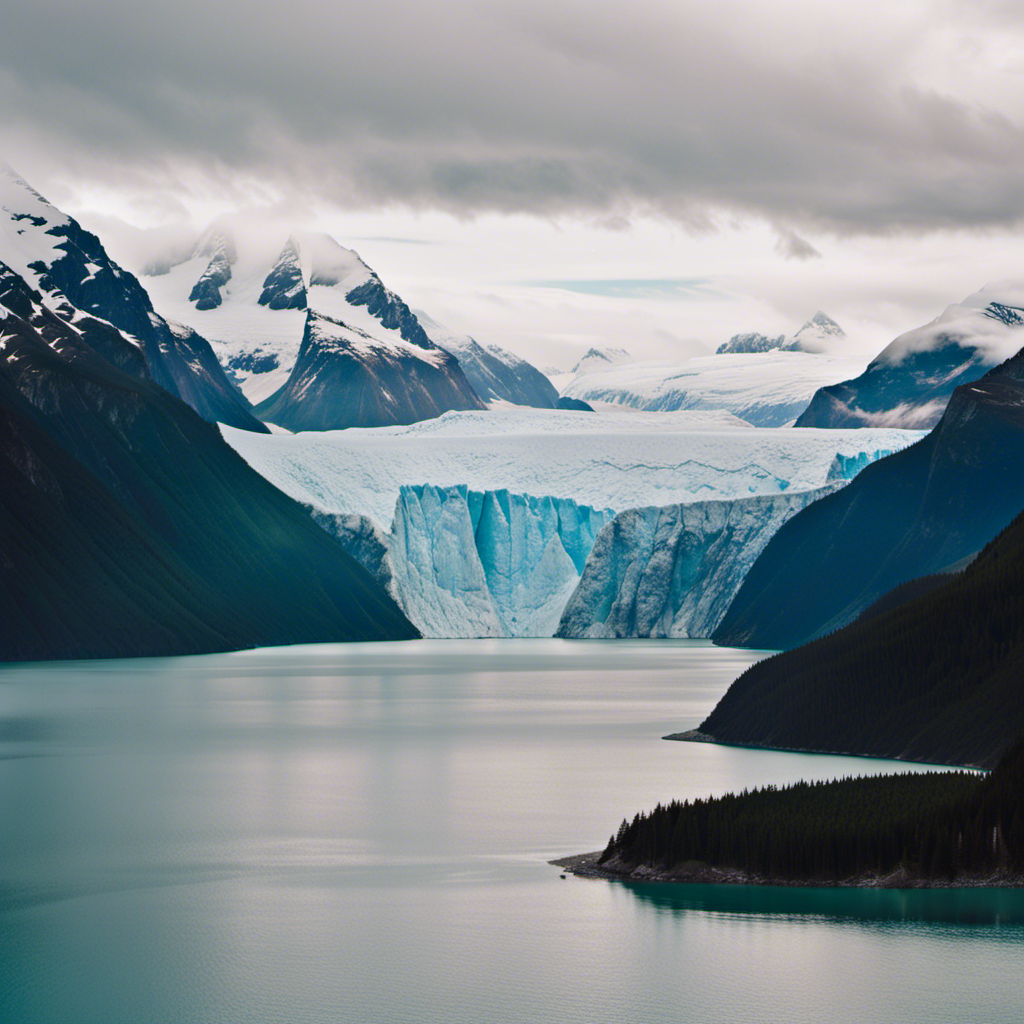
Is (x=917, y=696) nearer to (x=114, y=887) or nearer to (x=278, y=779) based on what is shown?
(x=278, y=779)

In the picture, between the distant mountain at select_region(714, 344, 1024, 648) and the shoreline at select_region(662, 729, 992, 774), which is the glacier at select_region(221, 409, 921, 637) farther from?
the shoreline at select_region(662, 729, 992, 774)

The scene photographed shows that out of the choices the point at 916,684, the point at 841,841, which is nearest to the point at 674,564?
the point at 916,684

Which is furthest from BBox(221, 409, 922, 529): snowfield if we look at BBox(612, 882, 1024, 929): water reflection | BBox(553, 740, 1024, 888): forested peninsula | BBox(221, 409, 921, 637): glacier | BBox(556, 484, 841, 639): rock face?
BBox(612, 882, 1024, 929): water reflection

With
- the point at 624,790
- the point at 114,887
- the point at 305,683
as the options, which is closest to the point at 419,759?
the point at 624,790

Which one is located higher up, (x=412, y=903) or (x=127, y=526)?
(x=127, y=526)

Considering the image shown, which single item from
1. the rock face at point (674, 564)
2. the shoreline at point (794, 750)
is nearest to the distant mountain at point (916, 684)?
the shoreline at point (794, 750)

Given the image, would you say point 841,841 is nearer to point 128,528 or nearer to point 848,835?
point 848,835
